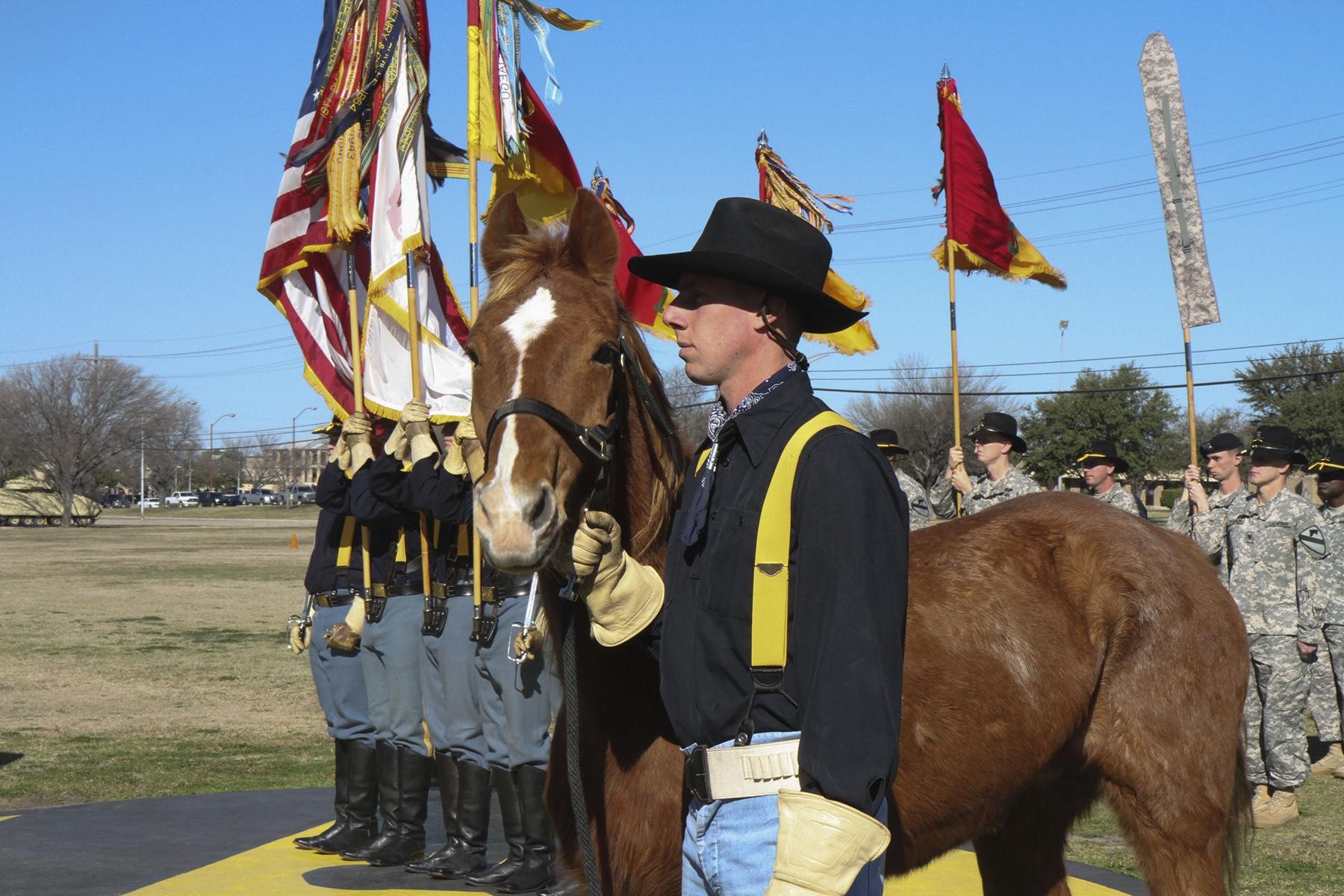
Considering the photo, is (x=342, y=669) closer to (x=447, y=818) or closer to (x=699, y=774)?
(x=447, y=818)

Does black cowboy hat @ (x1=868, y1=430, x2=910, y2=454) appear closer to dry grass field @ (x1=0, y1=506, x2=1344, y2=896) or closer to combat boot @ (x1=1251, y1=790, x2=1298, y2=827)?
dry grass field @ (x1=0, y1=506, x2=1344, y2=896)

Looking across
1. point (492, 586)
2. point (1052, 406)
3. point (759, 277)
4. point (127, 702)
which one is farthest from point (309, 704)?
point (1052, 406)

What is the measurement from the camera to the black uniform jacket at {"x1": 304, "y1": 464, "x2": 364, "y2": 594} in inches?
267

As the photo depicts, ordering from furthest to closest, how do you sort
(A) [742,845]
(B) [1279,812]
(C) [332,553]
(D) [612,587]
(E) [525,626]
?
(B) [1279,812] → (C) [332,553] → (E) [525,626] → (D) [612,587] → (A) [742,845]

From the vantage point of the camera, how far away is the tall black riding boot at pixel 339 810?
6.66 meters

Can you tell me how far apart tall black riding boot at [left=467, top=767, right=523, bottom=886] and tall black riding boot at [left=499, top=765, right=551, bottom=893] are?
4cm

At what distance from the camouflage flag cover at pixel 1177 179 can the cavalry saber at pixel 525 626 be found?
14.0ft

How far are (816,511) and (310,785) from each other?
7.76 m

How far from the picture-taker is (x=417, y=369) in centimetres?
662

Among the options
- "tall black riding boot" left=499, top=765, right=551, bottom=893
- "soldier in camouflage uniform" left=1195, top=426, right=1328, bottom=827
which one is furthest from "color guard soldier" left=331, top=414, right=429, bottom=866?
"soldier in camouflage uniform" left=1195, top=426, right=1328, bottom=827

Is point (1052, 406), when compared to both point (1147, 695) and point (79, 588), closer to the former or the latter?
point (79, 588)

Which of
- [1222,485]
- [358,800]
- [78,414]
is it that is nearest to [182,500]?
[78,414]

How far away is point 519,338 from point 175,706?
11281 mm

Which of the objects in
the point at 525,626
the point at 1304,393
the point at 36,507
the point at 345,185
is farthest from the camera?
the point at 36,507
